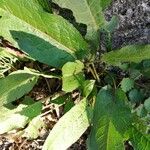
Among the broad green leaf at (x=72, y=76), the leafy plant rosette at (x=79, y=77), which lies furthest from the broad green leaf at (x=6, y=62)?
the broad green leaf at (x=72, y=76)

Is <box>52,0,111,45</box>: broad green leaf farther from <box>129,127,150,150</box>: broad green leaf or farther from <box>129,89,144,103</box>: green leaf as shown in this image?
<box>129,127,150,150</box>: broad green leaf

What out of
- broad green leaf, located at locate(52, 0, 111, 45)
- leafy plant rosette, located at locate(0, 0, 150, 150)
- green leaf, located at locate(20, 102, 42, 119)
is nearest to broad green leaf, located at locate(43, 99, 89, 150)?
leafy plant rosette, located at locate(0, 0, 150, 150)

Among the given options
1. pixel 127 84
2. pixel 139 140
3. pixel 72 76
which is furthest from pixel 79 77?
pixel 139 140

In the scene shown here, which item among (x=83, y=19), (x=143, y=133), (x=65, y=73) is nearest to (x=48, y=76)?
(x=65, y=73)

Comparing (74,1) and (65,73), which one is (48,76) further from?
(74,1)

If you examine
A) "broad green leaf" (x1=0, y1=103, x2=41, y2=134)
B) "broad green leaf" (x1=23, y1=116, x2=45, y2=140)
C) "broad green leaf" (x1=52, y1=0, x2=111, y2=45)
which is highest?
"broad green leaf" (x1=52, y1=0, x2=111, y2=45)
